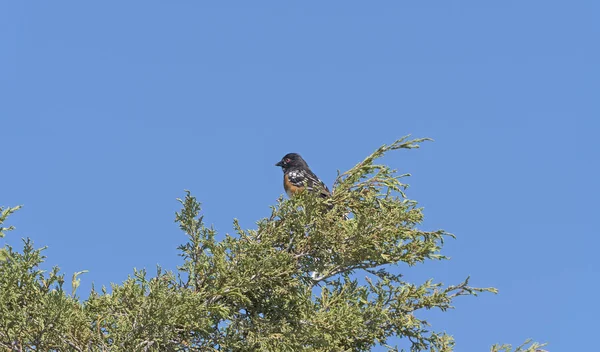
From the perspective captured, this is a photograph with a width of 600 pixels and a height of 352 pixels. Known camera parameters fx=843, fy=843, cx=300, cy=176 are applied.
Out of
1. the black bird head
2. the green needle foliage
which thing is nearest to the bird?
the black bird head

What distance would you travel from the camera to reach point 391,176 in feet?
35.8

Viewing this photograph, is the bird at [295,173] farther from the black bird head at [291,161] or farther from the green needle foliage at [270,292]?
the green needle foliage at [270,292]

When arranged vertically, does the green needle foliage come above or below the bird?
below

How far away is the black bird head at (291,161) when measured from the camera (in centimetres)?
1731

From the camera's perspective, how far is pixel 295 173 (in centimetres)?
1644

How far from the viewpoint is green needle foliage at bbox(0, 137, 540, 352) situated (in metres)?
8.98

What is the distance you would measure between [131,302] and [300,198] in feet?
7.77

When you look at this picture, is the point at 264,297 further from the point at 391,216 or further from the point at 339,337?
the point at 391,216

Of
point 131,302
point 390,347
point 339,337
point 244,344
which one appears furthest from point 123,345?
point 390,347

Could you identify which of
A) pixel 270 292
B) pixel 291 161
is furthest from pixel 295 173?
pixel 270 292

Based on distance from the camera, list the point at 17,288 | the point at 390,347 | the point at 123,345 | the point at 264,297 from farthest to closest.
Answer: the point at 390,347
the point at 264,297
the point at 17,288
the point at 123,345

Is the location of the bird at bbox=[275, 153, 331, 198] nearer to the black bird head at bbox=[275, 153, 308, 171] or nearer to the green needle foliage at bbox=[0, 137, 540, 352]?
the black bird head at bbox=[275, 153, 308, 171]

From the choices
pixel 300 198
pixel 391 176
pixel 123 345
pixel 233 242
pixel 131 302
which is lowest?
pixel 123 345

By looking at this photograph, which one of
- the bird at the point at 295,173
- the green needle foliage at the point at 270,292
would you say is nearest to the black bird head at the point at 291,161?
the bird at the point at 295,173
